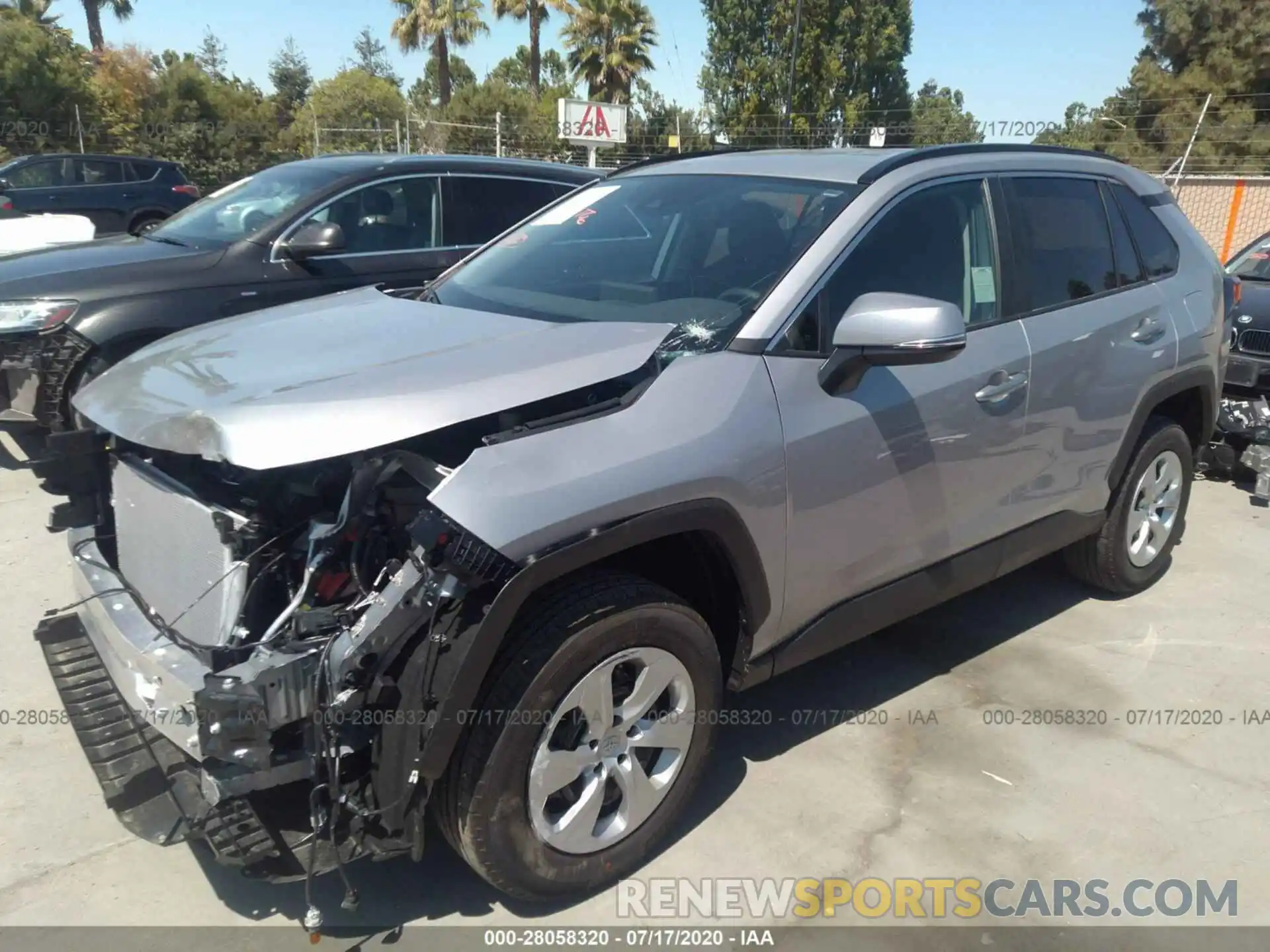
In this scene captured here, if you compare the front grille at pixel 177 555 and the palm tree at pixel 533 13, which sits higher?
the palm tree at pixel 533 13

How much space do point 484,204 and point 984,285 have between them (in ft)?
13.3

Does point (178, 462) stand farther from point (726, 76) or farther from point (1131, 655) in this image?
point (726, 76)

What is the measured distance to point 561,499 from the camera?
7.56 ft

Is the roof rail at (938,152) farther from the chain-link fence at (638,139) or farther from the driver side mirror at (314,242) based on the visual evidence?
the chain-link fence at (638,139)

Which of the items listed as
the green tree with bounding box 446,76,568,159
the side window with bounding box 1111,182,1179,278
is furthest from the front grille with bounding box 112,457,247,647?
the green tree with bounding box 446,76,568,159

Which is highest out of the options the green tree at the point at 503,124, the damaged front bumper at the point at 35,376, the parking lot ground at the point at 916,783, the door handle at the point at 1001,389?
the green tree at the point at 503,124

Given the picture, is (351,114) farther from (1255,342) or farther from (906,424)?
(906,424)

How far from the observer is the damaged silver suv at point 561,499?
2201mm

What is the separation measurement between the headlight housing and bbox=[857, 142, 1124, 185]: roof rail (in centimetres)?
414

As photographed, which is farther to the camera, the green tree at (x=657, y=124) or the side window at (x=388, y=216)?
the green tree at (x=657, y=124)

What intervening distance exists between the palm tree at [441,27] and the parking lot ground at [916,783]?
33071 mm

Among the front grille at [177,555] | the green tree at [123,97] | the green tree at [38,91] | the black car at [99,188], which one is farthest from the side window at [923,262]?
the green tree at [123,97]

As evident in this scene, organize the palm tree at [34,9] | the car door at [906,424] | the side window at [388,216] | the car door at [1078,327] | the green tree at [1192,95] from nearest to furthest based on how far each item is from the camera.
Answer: the car door at [906,424] → the car door at [1078,327] → the side window at [388,216] → the green tree at [1192,95] → the palm tree at [34,9]

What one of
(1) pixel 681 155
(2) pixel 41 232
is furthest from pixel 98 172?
(1) pixel 681 155
